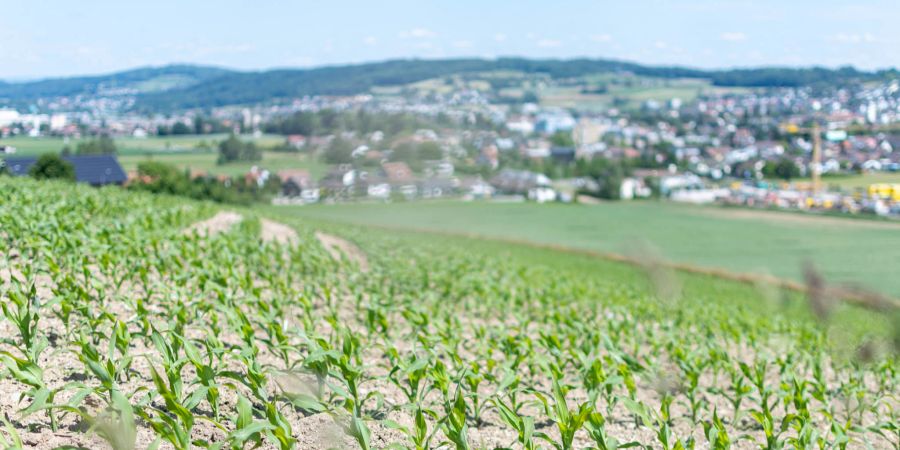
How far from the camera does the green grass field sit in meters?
27.5

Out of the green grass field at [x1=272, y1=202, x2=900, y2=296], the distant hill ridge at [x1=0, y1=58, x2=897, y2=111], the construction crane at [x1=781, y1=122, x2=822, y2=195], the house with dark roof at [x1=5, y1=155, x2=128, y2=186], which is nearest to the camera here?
the green grass field at [x1=272, y1=202, x2=900, y2=296]

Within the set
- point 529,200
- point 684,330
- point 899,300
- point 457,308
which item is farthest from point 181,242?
point 529,200

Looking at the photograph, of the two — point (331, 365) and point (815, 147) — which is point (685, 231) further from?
point (331, 365)

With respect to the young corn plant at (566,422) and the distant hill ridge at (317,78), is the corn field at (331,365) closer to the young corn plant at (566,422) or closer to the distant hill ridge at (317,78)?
the young corn plant at (566,422)

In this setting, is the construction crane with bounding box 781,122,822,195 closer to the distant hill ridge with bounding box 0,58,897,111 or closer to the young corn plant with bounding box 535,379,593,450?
the distant hill ridge with bounding box 0,58,897,111

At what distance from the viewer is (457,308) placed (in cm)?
980

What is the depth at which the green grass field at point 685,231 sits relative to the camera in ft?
90.2

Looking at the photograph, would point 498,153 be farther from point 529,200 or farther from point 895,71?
point 895,71

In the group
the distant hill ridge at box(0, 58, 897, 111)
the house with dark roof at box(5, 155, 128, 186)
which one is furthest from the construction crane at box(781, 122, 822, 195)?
the house with dark roof at box(5, 155, 128, 186)

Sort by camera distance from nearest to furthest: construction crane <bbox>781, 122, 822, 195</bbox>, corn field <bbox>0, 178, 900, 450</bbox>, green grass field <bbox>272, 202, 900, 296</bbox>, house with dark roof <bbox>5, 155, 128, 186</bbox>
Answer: corn field <bbox>0, 178, 900, 450</bbox> < green grass field <bbox>272, 202, 900, 296</bbox> < house with dark roof <bbox>5, 155, 128, 186</bbox> < construction crane <bbox>781, 122, 822, 195</bbox>

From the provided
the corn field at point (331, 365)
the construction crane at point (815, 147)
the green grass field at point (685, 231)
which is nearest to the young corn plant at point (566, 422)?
the corn field at point (331, 365)

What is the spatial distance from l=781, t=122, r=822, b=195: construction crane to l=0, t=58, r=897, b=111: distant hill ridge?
4.54 meters

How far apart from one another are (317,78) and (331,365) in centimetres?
7745

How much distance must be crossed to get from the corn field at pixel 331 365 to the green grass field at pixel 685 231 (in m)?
16.9
